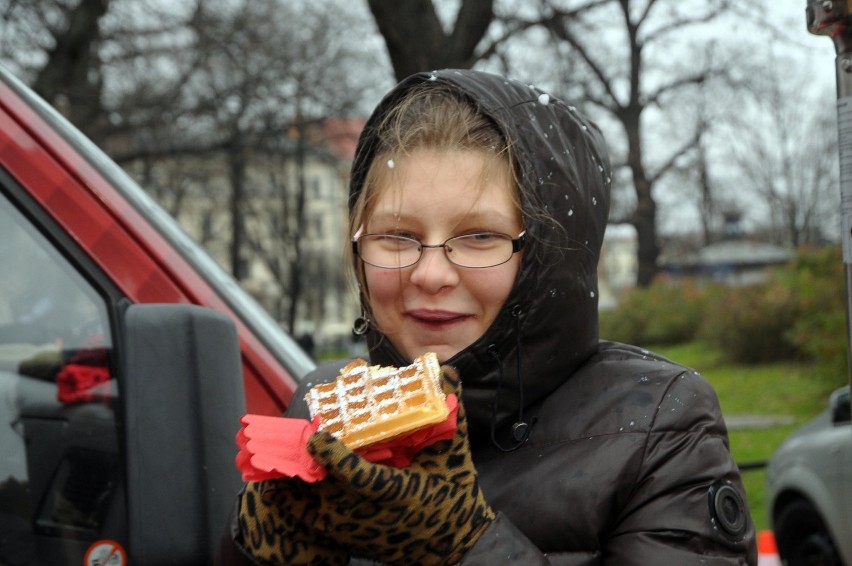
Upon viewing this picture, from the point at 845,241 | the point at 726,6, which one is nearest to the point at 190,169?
the point at 726,6

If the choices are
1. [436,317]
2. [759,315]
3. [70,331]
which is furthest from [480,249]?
[759,315]

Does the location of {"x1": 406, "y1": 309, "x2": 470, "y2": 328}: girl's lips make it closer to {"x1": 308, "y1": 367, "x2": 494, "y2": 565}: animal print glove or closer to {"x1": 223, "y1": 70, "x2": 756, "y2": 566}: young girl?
{"x1": 223, "y1": 70, "x2": 756, "y2": 566}: young girl

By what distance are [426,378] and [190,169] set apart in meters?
16.8

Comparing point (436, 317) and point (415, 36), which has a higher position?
point (415, 36)

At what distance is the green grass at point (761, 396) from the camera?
8.70 metres

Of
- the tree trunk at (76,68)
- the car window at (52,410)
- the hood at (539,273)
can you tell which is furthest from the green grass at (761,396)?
the tree trunk at (76,68)

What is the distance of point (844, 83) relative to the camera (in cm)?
175

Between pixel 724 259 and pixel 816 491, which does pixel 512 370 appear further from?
pixel 724 259

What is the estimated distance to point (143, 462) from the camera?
51.7 inches

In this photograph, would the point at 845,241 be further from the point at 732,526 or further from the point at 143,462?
the point at 143,462

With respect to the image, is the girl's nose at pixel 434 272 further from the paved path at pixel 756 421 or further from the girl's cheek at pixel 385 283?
the paved path at pixel 756 421

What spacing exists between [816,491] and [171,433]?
390cm

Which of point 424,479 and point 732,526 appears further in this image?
point 732,526

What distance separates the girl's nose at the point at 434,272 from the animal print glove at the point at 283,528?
0.38 m
